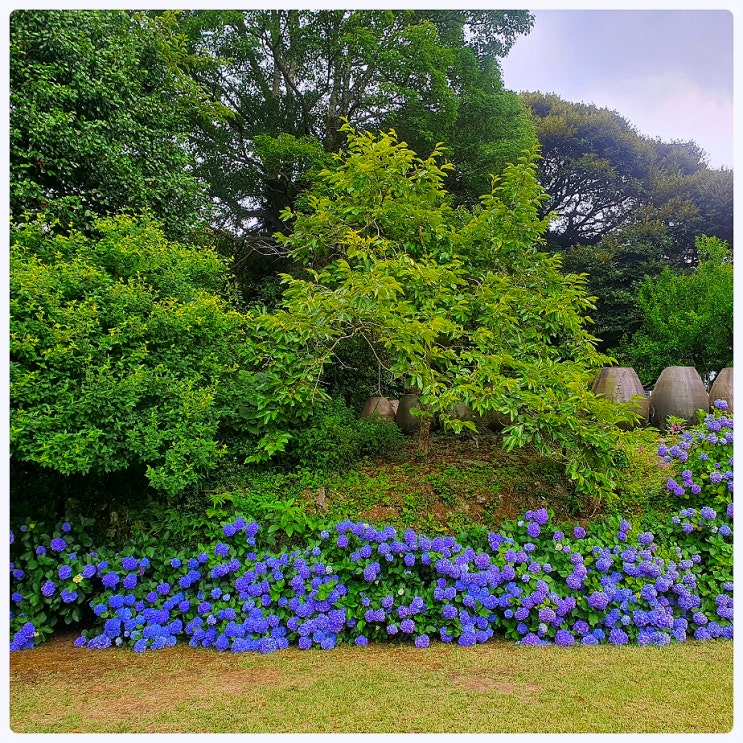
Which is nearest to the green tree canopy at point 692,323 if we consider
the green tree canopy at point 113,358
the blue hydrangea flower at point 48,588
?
the green tree canopy at point 113,358

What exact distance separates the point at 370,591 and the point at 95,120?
3.77 m

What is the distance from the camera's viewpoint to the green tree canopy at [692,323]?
8164 millimetres

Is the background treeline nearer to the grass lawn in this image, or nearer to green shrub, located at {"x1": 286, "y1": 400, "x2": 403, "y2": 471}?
green shrub, located at {"x1": 286, "y1": 400, "x2": 403, "y2": 471}

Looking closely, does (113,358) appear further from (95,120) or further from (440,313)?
(95,120)

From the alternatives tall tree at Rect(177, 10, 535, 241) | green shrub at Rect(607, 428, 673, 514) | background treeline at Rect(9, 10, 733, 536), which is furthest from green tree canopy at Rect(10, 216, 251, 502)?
tall tree at Rect(177, 10, 535, 241)

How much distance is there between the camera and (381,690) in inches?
83.9

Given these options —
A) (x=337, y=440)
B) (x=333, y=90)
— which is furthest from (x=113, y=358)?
(x=333, y=90)

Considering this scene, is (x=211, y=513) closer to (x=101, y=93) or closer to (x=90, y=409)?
(x=90, y=409)

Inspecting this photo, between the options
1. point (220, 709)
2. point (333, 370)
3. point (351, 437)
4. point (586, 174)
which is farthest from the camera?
point (586, 174)

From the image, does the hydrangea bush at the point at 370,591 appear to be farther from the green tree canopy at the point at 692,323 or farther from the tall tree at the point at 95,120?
the green tree canopy at the point at 692,323

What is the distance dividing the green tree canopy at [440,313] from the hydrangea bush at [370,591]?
1.76 feet
